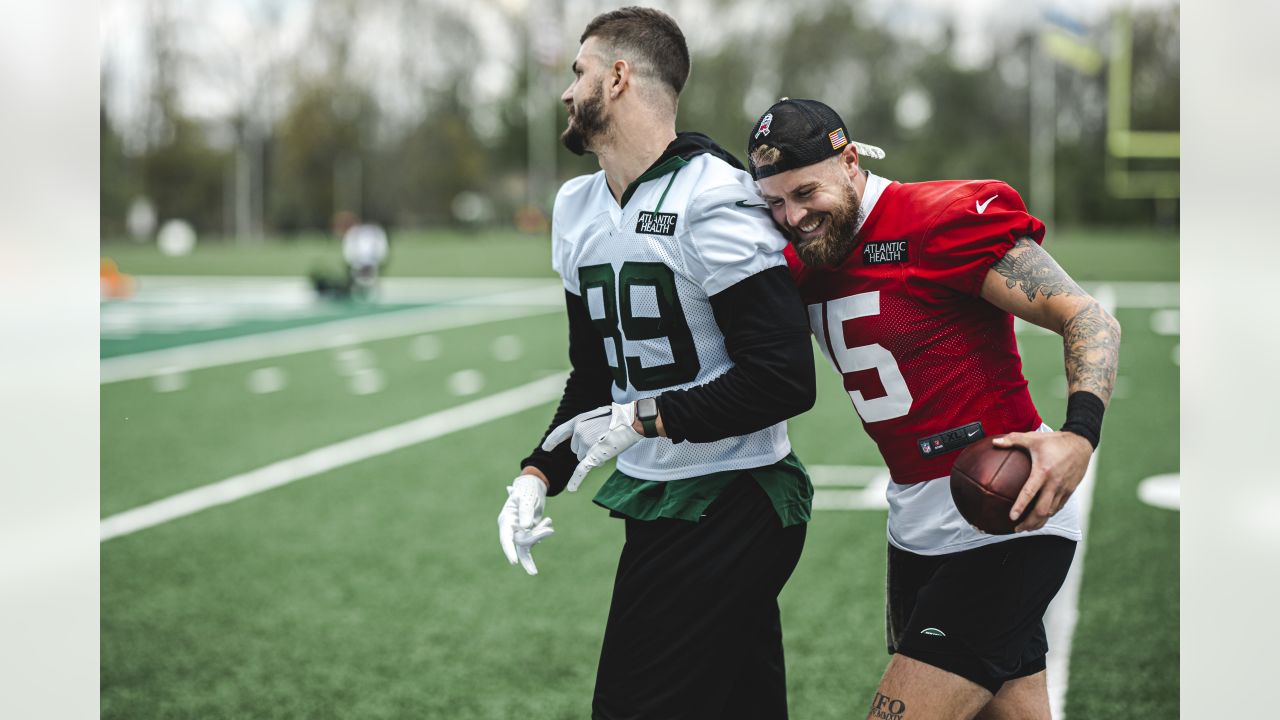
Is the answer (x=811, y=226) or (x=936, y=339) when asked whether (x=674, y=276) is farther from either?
(x=936, y=339)

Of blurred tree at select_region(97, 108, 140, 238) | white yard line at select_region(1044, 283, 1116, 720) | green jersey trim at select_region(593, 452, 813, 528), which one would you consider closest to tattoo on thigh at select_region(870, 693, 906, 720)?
green jersey trim at select_region(593, 452, 813, 528)

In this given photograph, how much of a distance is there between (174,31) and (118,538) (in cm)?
6061

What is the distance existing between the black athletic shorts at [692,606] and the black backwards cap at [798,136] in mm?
654

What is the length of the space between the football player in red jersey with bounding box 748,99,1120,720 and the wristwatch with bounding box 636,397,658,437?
435 mm

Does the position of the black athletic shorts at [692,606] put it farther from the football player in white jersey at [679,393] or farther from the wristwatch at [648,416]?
the wristwatch at [648,416]

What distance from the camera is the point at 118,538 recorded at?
6.74 m

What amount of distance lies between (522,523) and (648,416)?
1.70 ft

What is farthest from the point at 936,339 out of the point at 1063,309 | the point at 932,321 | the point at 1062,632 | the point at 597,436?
the point at 1062,632

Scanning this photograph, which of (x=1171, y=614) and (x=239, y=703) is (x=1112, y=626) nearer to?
(x=1171, y=614)

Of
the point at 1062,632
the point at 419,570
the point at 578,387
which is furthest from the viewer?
the point at 419,570

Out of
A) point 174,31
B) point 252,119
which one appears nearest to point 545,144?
point 252,119

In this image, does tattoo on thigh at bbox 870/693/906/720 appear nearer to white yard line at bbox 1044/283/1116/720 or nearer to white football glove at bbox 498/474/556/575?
white yard line at bbox 1044/283/1116/720

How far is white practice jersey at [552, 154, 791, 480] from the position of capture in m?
2.60

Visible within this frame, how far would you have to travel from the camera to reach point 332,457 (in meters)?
8.96
